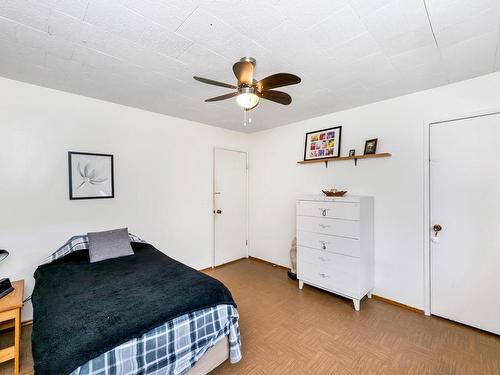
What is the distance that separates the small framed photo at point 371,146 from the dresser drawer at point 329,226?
0.92 m

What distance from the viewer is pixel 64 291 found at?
1.69 meters

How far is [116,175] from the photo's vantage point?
A: 2904mm

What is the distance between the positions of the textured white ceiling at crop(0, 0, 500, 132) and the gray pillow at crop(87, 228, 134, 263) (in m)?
1.58

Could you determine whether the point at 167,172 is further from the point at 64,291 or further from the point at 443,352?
the point at 443,352

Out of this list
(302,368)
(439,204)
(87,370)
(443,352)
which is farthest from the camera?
(439,204)

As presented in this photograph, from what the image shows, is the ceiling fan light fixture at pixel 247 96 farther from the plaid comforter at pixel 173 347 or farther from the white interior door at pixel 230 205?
the white interior door at pixel 230 205

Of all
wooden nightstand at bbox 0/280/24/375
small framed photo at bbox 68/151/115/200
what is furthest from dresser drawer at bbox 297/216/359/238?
wooden nightstand at bbox 0/280/24/375

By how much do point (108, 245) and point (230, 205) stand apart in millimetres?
2089

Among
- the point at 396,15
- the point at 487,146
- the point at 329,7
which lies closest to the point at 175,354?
the point at 329,7

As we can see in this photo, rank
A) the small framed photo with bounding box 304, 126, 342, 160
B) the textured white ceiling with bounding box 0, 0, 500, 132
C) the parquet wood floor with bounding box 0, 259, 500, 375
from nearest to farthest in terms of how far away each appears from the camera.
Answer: the textured white ceiling with bounding box 0, 0, 500, 132 → the parquet wood floor with bounding box 0, 259, 500, 375 → the small framed photo with bounding box 304, 126, 342, 160

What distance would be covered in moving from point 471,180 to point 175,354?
2.95 meters

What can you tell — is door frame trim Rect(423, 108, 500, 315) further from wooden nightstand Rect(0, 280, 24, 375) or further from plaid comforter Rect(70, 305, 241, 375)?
wooden nightstand Rect(0, 280, 24, 375)

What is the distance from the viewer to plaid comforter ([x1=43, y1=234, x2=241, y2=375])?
1210mm

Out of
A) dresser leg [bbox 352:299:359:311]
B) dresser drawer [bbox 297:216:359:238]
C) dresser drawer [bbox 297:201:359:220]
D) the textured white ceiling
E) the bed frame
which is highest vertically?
the textured white ceiling
